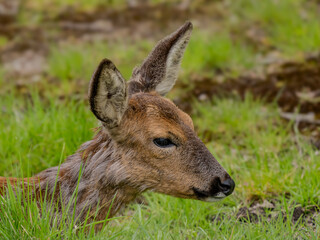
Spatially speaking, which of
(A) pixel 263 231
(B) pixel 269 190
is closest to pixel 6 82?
(B) pixel 269 190

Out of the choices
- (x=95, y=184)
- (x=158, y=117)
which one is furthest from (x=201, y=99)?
(x=95, y=184)

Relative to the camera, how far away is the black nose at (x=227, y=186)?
4.04 m

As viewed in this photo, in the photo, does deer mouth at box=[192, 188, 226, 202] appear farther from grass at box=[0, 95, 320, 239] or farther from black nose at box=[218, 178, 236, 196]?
grass at box=[0, 95, 320, 239]

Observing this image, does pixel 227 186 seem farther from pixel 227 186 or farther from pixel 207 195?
pixel 207 195

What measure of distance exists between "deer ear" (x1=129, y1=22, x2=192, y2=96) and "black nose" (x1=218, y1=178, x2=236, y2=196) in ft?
3.48

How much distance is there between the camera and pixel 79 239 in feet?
12.2

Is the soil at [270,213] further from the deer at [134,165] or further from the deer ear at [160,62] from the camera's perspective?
the deer ear at [160,62]

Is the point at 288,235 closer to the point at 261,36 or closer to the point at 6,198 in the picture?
the point at 6,198

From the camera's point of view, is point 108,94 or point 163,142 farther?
point 163,142

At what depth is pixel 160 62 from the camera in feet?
15.3

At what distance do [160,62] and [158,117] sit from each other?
0.71 meters

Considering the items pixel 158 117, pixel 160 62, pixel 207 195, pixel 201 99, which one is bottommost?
pixel 201 99

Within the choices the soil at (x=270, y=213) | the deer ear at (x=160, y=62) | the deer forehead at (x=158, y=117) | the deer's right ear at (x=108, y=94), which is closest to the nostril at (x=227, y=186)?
the deer forehead at (x=158, y=117)

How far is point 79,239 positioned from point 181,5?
924 cm
